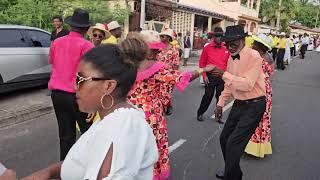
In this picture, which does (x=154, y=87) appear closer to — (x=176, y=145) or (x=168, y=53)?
(x=176, y=145)

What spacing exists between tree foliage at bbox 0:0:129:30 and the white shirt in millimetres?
11144

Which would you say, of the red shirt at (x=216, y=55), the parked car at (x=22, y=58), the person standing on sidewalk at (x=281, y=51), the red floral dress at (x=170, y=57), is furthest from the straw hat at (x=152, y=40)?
the person standing on sidewalk at (x=281, y=51)

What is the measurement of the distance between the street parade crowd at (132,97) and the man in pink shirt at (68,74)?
0.03 ft

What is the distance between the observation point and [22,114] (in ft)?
22.6

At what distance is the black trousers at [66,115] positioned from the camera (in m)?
4.27

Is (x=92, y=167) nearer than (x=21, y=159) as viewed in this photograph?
Yes

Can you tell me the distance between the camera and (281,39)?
18.7m

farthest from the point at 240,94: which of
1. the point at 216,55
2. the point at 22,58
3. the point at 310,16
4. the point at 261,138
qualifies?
the point at 310,16

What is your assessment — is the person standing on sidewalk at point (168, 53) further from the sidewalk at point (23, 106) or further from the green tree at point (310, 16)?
the green tree at point (310, 16)

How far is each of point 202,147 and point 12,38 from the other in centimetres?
463

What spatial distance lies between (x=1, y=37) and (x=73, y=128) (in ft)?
14.1

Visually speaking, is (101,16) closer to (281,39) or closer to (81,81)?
A: (281,39)

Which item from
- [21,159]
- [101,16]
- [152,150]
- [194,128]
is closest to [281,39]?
[101,16]

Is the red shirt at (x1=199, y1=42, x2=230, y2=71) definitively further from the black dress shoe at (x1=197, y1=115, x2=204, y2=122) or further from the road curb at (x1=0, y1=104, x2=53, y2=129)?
the road curb at (x1=0, y1=104, x2=53, y2=129)
